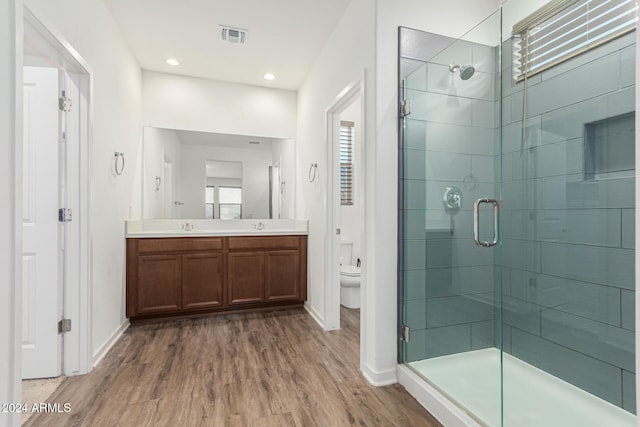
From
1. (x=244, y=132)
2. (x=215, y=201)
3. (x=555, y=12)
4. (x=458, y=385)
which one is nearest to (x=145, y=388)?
(x=458, y=385)

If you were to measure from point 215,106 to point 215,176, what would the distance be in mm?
805

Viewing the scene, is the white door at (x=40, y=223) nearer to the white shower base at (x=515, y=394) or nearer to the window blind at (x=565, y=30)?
the white shower base at (x=515, y=394)

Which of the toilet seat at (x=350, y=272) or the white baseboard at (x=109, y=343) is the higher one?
the toilet seat at (x=350, y=272)

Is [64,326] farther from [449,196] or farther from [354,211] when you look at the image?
[354,211]

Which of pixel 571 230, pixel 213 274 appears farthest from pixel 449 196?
pixel 213 274

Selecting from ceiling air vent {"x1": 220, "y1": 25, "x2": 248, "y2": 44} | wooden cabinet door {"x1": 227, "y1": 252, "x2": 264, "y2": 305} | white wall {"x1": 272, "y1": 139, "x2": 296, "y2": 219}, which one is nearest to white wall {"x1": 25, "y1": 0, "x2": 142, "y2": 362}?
ceiling air vent {"x1": 220, "y1": 25, "x2": 248, "y2": 44}

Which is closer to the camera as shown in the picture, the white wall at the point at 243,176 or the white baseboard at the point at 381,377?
the white baseboard at the point at 381,377

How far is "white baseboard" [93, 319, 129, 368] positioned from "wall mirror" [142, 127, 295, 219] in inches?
43.7

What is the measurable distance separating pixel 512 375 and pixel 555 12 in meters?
2.19

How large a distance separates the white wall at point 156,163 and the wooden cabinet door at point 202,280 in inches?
27.5

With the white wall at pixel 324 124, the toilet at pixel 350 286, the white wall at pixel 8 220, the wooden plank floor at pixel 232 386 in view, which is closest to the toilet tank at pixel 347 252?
the toilet at pixel 350 286

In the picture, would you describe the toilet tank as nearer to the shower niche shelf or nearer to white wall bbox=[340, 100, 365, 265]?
white wall bbox=[340, 100, 365, 265]

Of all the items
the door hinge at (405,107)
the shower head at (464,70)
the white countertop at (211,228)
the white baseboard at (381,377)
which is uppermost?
the shower head at (464,70)

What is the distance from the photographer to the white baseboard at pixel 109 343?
214 cm
